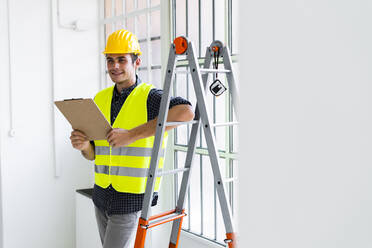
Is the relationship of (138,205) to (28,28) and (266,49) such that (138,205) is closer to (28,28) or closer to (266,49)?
(266,49)

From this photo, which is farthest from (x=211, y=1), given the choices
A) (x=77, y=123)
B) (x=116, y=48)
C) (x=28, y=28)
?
(x=28, y=28)

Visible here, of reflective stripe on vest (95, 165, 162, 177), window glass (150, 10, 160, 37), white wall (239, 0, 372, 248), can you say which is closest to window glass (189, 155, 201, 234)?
reflective stripe on vest (95, 165, 162, 177)

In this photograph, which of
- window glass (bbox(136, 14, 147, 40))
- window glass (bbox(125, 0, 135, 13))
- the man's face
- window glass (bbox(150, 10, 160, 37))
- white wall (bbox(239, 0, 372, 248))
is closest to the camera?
white wall (bbox(239, 0, 372, 248))

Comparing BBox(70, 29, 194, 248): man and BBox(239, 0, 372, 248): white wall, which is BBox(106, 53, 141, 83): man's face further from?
BBox(239, 0, 372, 248): white wall

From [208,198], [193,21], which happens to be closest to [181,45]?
[193,21]

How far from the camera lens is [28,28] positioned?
3.12 meters

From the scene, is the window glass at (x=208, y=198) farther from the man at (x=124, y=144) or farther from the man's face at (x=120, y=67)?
the man's face at (x=120, y=67)

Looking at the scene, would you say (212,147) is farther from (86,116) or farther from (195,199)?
(195,199)

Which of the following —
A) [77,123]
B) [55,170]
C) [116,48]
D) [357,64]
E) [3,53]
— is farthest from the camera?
[55,170]

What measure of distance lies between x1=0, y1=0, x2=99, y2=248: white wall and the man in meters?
1.42

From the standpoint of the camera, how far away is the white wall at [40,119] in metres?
3.05

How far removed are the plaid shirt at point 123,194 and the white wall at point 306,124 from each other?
5.14 feet

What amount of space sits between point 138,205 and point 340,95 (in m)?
1.70

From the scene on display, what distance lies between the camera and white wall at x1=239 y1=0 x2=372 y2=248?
0.18 m
